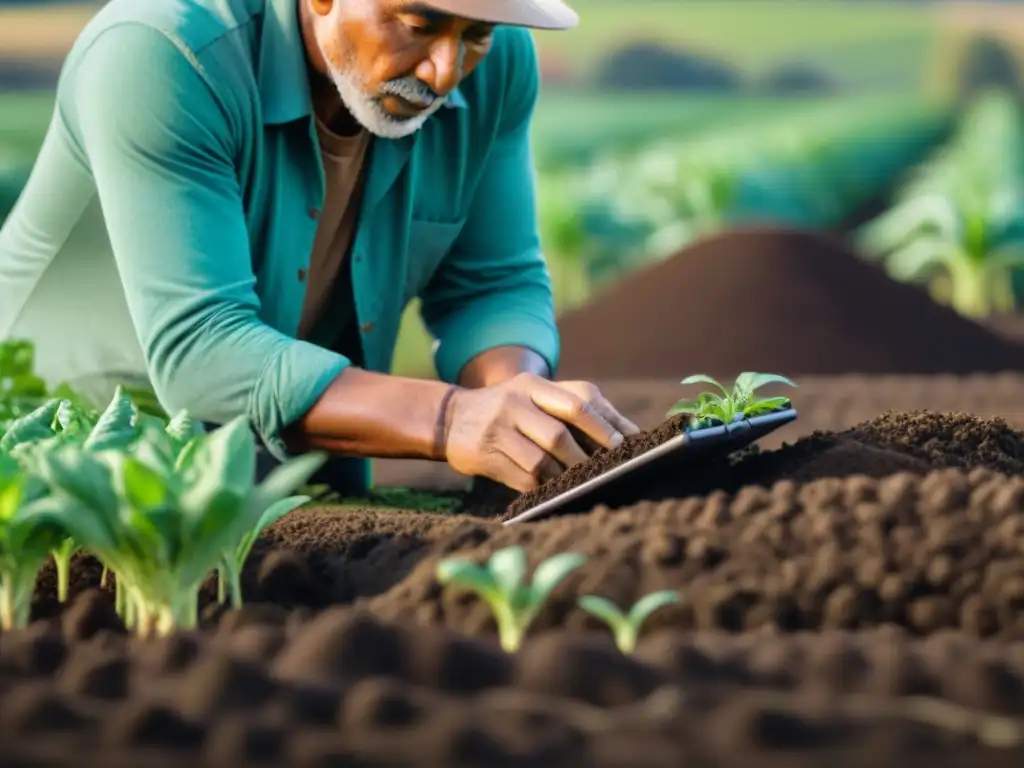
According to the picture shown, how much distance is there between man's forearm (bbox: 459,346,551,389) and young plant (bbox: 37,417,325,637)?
139 centimetres

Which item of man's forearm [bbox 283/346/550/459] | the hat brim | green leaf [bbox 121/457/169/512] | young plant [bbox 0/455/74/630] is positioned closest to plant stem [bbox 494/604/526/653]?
green leaf [bbox 121/457/169/512]

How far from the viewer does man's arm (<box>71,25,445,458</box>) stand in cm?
268

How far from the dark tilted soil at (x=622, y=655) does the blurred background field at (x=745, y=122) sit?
16.4 feet

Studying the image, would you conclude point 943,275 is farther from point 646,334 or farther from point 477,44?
point 477,44

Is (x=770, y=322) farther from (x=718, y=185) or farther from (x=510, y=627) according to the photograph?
(x=510, y=627)

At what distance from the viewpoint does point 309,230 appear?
3.09 meters

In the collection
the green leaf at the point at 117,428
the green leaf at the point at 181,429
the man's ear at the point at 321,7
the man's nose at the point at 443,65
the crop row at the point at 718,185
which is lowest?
the crop row at the point at 718,185

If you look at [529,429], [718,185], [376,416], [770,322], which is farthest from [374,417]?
[718,185]

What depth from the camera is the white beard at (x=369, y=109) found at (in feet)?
9.39

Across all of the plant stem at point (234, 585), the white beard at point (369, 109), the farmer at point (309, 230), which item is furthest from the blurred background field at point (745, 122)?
the plant stem at point (234, 585)

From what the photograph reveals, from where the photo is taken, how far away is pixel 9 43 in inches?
393

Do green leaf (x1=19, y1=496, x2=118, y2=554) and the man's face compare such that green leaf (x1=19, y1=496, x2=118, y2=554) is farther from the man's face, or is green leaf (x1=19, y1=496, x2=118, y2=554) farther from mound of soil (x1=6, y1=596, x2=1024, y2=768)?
the man's face

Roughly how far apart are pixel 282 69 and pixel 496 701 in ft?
5.86

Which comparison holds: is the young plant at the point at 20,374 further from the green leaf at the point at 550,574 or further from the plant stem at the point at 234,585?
the green leaf at the point at 550,574
